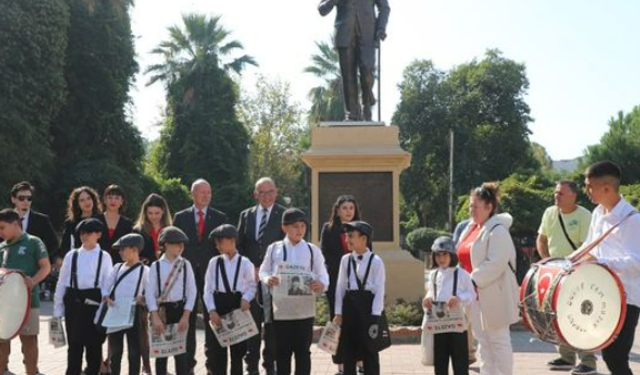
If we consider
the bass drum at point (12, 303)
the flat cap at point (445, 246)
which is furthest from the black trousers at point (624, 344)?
the bass drum at point (12, 303)

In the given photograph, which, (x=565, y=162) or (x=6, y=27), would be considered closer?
(x=6, y=27)

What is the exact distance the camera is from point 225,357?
283 inches

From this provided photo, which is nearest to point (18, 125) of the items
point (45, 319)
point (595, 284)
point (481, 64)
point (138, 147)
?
point (138, 147)

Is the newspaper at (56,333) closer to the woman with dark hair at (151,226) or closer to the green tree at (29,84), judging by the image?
the woman with dark hair at (151,226)

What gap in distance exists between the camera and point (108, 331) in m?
7.14

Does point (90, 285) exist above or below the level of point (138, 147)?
below

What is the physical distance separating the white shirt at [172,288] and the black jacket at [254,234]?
1.38 metres

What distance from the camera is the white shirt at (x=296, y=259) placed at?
6.89m

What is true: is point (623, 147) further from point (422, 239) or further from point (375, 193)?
point (375, 193)

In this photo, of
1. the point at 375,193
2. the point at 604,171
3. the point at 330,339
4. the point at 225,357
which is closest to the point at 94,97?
the point at 375,193

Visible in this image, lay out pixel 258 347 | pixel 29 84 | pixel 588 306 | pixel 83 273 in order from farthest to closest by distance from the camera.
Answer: pixel 29 84
pixel 258 347
pixel 83 273
pixel 588 306

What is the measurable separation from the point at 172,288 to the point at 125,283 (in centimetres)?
51

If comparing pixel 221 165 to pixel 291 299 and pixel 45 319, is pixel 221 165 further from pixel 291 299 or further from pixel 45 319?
pixel 291 299

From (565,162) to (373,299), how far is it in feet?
372
